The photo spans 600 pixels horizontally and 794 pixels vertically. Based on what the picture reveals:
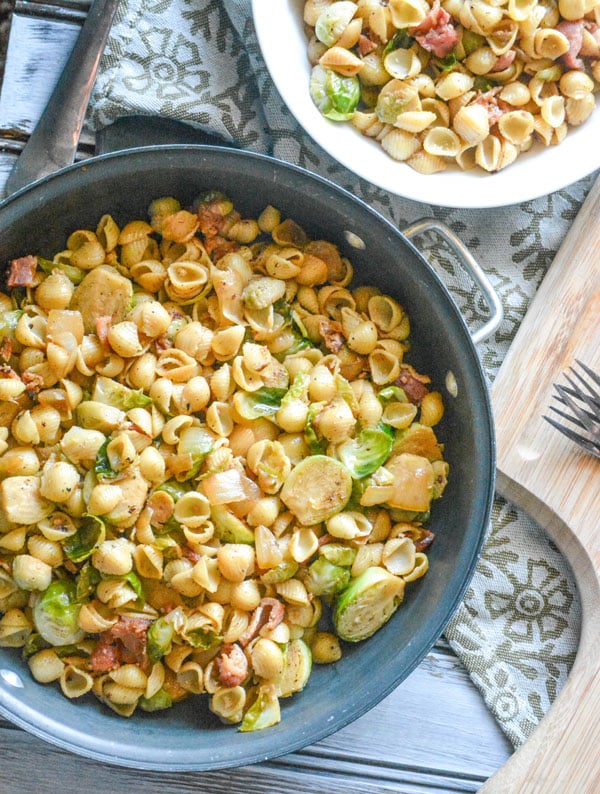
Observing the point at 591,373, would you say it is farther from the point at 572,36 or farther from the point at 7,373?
the point at 7,373

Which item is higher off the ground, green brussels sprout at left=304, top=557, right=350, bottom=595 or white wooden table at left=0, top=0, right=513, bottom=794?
green brussels sprout at left=304, top=557, right=350, bottom=595

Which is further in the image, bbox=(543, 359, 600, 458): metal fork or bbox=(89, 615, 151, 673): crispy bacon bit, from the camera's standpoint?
bbox=(543, 359, 600, 458): metal fork

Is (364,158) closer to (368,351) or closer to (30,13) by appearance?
(368,351)

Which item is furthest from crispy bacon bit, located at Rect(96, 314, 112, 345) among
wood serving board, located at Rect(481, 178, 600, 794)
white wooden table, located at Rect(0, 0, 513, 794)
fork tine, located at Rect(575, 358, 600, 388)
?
fork tine, located at Rect(575, 358, 600, 388)

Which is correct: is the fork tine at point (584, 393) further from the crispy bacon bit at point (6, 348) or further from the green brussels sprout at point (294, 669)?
the crispy bacon bit at point (6, 348)

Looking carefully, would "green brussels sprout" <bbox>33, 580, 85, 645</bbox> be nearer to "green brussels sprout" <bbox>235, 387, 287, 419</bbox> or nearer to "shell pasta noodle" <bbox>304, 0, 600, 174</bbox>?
"green brussels sprout" <bbox>235, 387, 287, 419</bbox>

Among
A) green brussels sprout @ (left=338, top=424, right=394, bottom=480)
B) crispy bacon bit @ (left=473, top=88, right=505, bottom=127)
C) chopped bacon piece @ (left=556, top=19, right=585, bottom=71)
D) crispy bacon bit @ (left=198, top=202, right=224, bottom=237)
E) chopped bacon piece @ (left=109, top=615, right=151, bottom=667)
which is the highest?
chopped bacon piece @ (left=556, top=19, right=585, bottom=71)

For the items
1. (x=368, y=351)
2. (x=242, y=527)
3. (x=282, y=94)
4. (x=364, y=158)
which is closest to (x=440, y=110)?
(x=364, y=158)
